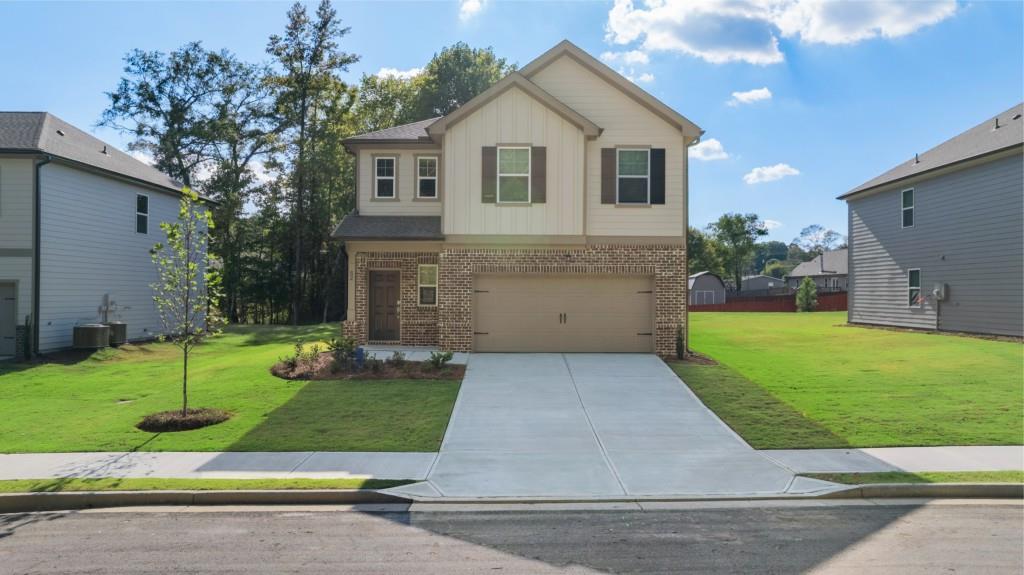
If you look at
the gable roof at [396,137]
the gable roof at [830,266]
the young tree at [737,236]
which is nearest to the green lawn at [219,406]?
the gable roof at [396,137]

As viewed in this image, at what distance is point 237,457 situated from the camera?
8438 millimetres

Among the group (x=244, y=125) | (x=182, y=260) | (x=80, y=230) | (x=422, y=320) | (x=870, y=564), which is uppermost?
(x=244, y=125)

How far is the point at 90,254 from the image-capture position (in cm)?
1938

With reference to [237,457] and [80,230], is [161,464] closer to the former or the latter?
[237,457]

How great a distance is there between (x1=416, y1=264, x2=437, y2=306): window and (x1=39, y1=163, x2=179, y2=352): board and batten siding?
9425mm

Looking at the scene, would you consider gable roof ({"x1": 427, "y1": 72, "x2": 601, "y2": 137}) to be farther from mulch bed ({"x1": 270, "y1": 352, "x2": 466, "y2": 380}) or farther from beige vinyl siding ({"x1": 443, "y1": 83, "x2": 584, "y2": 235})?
mulch bed ({"x1": 270, "y1": 352, "x2": 466, "y2": 380})

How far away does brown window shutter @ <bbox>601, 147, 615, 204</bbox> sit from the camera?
16.9 m

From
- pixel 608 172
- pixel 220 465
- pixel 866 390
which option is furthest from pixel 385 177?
pixel 866 390

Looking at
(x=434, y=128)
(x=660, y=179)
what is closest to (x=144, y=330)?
(x=434, y=128)

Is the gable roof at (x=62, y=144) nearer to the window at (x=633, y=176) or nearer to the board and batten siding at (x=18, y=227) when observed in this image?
the board and batten siding at (x=18, y=227)

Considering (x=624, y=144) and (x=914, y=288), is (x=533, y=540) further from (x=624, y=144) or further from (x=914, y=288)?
(x=914, y=288)

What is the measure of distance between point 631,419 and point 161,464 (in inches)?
282

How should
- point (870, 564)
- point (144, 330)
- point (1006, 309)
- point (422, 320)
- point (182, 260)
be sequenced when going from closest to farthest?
1. point (870, 564)
2. point (182, 260)
3. point (422, 320)
4. point (1006, 309)
5. point (144, 330)

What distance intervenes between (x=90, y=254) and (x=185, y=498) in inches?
632
